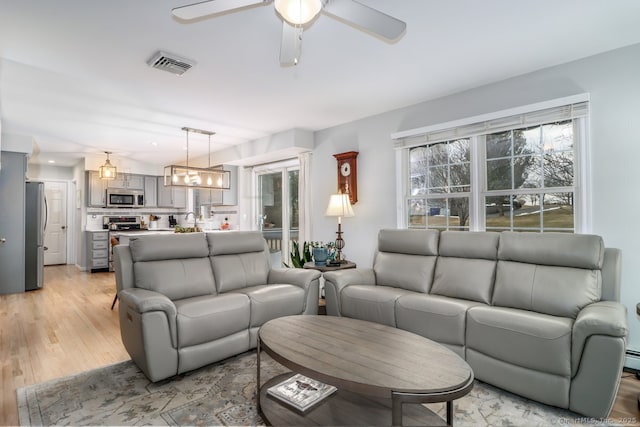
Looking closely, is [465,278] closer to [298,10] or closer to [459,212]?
[459,212]

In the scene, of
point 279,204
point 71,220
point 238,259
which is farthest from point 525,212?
point 71,220

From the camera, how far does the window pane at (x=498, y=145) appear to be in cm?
333

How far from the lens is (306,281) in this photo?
3.38 metres

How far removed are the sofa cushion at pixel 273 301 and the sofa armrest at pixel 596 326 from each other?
2.11m

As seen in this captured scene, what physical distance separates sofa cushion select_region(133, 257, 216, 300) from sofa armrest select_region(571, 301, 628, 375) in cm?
278

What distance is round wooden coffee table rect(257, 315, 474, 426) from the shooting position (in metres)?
1.48

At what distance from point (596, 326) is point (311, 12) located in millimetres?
2267

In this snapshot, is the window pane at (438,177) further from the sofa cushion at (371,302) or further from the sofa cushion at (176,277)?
the sofa cushion at (176,277)

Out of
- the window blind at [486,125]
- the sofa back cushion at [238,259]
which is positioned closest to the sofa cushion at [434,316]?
the sofa back cushion at [238,259]

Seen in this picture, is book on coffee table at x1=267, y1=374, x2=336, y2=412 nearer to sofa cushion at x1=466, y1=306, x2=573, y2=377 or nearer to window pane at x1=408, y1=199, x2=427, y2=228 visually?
sofa cushion at x1=466, y1=306, x2=573, y2=377

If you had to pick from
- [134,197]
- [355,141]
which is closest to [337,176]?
[355,141]

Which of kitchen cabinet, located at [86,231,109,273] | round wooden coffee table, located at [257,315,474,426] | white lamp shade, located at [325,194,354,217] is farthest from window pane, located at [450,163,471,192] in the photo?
kitchen cabinet, located at [86,231,109,273]

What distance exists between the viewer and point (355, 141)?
4586mm

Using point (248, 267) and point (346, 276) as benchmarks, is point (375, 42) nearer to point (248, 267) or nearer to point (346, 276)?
point (346, 276)
